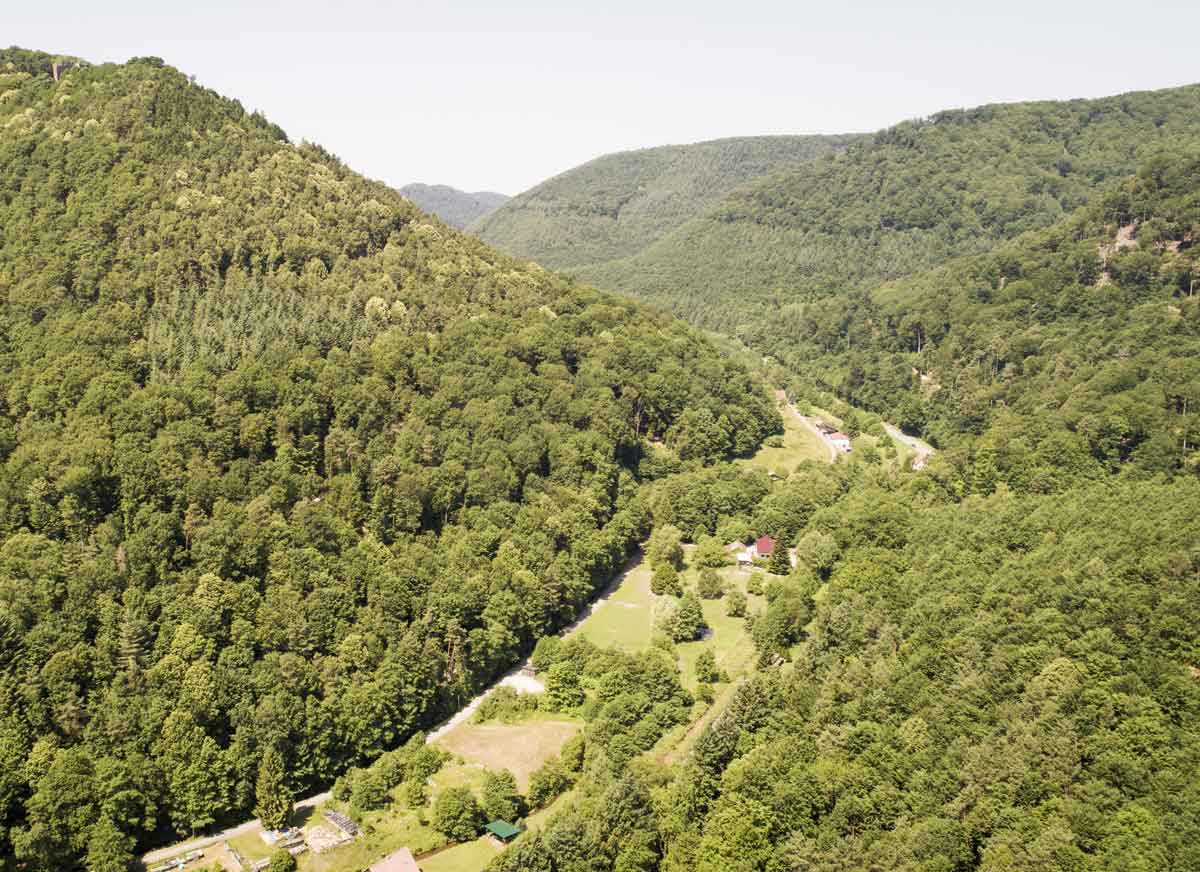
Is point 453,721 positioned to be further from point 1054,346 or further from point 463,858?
point 1054,346

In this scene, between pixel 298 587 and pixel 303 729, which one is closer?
pixel 303 729

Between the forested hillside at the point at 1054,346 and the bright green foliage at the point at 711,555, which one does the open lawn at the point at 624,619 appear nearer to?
the bright green foliage at the point at 711,555

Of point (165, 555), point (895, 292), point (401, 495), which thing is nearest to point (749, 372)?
point (895, 292)

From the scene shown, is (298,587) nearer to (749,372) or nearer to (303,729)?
(303,729)

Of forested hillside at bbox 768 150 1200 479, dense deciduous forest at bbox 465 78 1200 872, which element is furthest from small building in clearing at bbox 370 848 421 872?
forested hillside at bbox 768 150 1200 479

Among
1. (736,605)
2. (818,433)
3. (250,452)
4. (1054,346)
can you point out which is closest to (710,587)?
(736,605)

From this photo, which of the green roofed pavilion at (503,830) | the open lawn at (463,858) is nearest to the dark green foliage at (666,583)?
the green roofed pavilion at (503,830)

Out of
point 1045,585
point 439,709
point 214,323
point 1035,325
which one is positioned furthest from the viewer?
point 1035,325

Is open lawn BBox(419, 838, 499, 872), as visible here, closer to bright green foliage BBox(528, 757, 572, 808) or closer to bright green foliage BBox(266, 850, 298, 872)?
bright green foliage BBox(528, 757, 572, 808)
